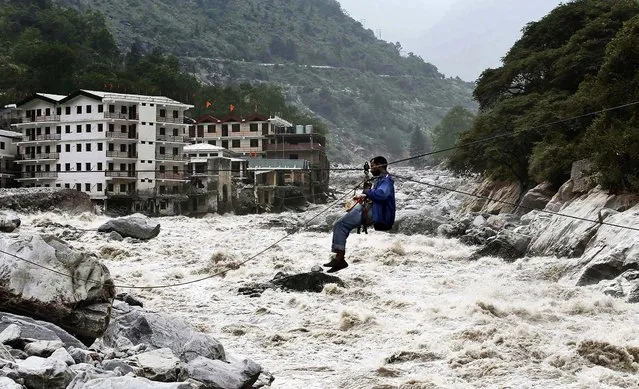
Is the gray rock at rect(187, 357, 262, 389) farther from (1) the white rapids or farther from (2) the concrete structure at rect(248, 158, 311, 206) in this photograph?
(2) the concrete structure at rect(248, 158, 311, 206)

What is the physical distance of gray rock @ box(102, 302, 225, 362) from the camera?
603 inches

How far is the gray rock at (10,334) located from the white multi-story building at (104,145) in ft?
161

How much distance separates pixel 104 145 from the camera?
204 ft

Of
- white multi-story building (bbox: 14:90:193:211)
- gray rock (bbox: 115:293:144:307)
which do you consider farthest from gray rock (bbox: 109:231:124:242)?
white multi-story building (bbox: 14:90:193:211)

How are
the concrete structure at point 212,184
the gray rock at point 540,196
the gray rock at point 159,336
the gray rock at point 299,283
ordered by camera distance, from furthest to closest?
the concrete structure at point 212,184
the gray rock at point 540,196
the gray rock at point 299,283
the gray rock at point 159,336

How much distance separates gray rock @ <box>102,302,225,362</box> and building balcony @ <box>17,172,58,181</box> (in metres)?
48.8

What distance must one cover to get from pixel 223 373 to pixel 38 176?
55063 millimetres

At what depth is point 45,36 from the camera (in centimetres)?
10244

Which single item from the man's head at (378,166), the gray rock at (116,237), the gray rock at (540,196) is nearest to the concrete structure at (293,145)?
the gray rock at (540,196)

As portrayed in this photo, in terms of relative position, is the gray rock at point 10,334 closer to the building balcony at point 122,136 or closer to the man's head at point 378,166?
the man's head at point 378,166

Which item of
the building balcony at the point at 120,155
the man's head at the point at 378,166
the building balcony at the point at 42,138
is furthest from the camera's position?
the building balcony at the point at 42,138

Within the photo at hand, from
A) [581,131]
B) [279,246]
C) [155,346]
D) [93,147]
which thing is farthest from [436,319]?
[93,147]

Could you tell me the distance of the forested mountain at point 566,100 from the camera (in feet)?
108

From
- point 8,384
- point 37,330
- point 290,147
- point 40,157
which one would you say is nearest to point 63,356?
point 8,384
